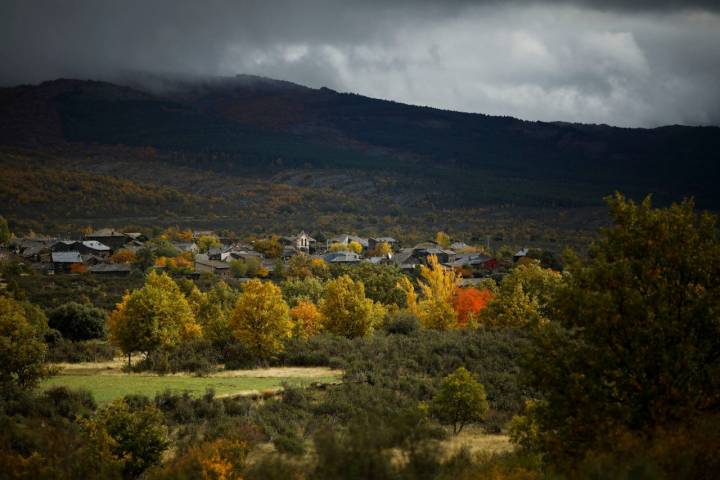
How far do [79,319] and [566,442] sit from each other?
4289 cm

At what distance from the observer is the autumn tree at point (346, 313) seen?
1922 inches

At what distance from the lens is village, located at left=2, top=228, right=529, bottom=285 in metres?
91.8

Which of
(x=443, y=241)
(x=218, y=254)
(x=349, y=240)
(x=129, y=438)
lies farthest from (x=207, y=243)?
(x=129, y=438)

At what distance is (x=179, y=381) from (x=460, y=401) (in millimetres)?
12788

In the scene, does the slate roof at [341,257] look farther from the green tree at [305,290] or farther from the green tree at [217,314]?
the green tree at [217,314]

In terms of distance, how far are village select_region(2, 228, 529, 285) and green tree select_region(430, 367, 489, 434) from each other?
56.5 metres

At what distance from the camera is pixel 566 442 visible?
49.9ft

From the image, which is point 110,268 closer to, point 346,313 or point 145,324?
point 346,313

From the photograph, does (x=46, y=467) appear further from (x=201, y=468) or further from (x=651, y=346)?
(x=651, y=346)

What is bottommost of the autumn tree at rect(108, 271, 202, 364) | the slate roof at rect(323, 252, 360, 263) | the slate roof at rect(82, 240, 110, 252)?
the slate roof at rect(323, 252, 360, 263)

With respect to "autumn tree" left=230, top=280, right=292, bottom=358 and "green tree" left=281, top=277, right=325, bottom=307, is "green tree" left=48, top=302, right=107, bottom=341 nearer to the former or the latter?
"autumn tree" left=230, top=280, right=292, bottom=358

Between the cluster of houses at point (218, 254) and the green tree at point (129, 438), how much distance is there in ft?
235

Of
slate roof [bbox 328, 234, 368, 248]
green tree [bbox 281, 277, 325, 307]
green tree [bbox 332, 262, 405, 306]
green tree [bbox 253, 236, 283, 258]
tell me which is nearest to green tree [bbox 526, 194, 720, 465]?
green tree [bbox 281, 277, 325, 307]

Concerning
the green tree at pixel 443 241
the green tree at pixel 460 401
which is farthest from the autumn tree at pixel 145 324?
the green tree at pixel 443 241
